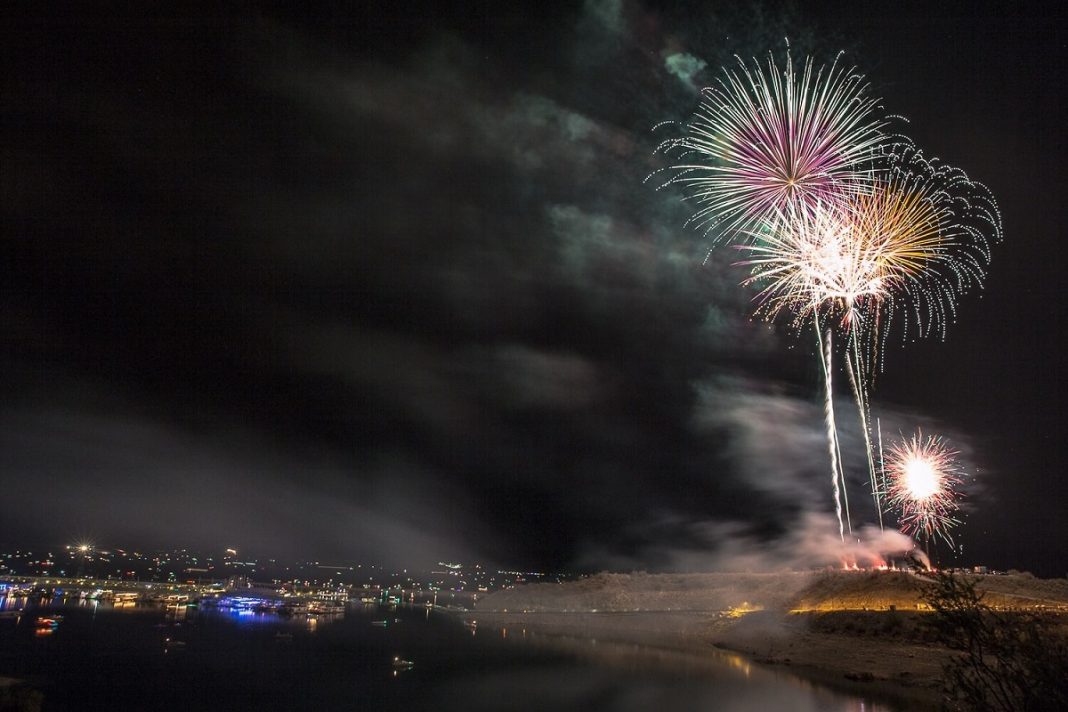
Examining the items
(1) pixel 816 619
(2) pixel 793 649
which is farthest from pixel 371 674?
(1) pixel 816 619

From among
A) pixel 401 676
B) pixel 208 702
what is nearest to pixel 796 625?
pixel 401 676

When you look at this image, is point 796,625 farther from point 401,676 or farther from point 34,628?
point 34,628

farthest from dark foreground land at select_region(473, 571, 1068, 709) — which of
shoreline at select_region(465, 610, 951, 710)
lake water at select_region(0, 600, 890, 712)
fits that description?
lake water at select_region(0, 600, 890, 712)

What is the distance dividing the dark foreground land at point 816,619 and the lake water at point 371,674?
3.84 m

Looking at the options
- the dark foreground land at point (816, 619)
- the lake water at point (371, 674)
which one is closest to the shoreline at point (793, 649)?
the dark foreground land at point (816, 619)

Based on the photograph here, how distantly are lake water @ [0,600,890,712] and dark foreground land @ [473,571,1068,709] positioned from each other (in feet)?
12.6

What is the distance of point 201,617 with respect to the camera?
10300cm

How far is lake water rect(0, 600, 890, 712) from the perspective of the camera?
109 feet

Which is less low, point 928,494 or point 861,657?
point 928,494

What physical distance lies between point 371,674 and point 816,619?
3517 centimetres

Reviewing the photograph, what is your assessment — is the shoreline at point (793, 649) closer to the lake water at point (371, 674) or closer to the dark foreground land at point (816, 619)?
the dark foreground land at point (816, 619)

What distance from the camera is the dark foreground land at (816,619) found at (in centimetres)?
3394

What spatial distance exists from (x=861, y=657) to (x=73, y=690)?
158ft

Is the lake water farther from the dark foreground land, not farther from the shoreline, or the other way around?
the dark foreground land
